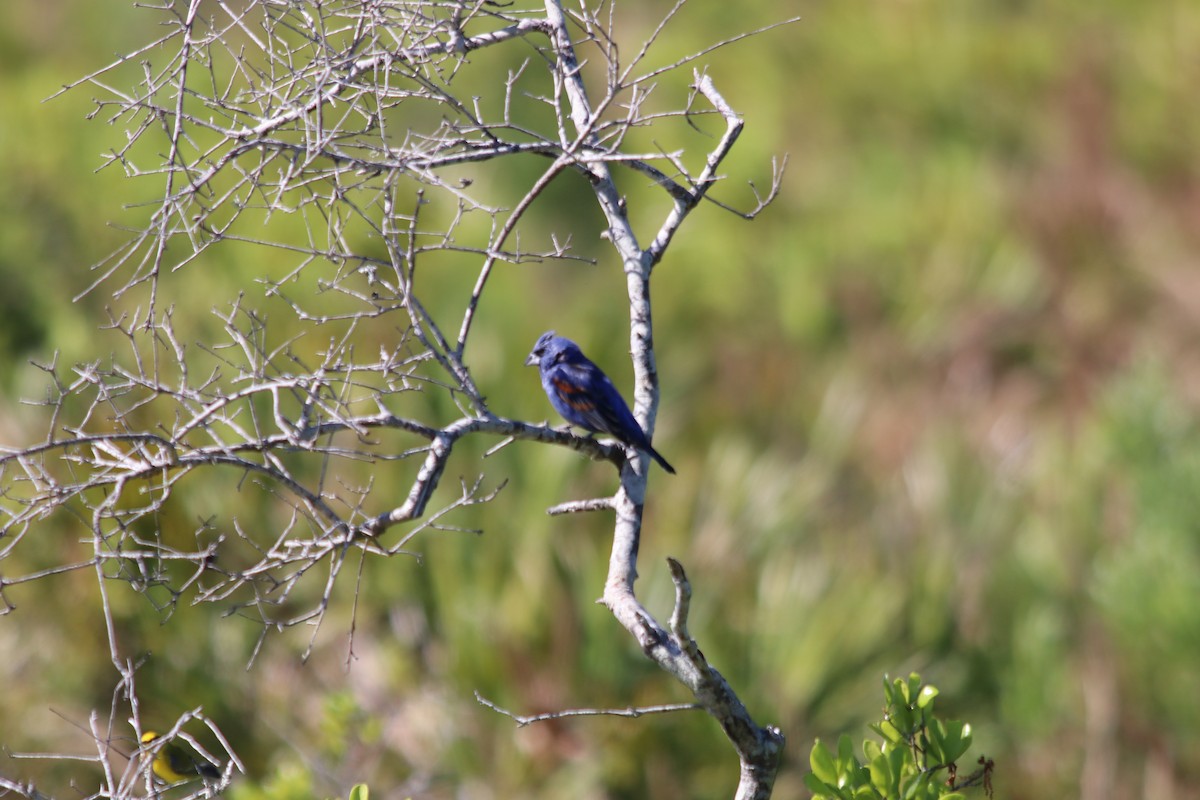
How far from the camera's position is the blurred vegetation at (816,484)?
6.68 metres

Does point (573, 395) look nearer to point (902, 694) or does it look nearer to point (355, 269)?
point (355, 269)

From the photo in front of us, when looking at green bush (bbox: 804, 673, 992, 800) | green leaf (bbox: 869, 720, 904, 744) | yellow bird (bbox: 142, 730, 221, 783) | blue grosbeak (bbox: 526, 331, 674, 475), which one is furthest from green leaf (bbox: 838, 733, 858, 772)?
yellow bird (bbox: 142, 730, 221, 783)

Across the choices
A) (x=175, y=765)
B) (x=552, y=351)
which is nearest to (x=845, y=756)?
(x=175, y=765)

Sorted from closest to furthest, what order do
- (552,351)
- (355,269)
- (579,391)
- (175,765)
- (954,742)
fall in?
(954,742), (355,269), (175,765), (579,391), (552,351)

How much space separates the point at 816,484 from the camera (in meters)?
8.18

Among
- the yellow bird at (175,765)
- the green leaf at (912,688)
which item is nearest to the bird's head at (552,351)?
the yellow bird at (175,765)

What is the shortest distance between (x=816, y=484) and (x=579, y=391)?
3.71 metres

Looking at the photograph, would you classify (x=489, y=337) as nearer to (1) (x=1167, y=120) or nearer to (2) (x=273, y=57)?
(2) (x=273, y=57)

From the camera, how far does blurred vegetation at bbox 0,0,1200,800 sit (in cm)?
668

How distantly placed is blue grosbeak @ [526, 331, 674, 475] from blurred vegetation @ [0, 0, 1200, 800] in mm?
1493

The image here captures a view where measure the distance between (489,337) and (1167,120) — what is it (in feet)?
27.8

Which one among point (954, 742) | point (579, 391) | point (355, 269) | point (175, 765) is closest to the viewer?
point (954, 742)

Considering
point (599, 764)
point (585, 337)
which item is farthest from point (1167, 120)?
point (599, 764)

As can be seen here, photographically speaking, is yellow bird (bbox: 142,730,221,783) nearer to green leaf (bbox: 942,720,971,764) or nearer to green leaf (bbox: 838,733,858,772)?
green leaf (bbox: 838,733,858,772)
